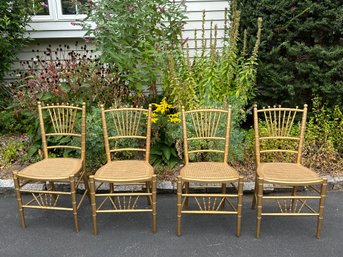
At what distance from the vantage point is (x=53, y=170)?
9.00 ft

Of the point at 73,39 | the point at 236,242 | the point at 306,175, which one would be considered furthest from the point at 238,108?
the point at 73,39

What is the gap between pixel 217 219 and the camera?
114 inches

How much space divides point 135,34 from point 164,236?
7.52 ft

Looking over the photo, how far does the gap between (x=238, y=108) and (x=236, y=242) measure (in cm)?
155

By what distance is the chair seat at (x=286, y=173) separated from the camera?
252 cm

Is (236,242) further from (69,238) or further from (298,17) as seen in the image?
(298,17)

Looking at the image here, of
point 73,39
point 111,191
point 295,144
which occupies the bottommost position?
point 111,191

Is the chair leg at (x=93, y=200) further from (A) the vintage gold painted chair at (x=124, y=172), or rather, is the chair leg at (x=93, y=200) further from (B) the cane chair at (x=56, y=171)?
Result: (B) the cane chair at (x=56, y=171)

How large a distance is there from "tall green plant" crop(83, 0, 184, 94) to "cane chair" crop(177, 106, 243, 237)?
84 centimetres

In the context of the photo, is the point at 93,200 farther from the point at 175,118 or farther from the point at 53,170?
the point at 175,118

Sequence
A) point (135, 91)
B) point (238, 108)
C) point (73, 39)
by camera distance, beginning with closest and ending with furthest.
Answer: point (238, 108) → point (135, 91) → point (73, 39)

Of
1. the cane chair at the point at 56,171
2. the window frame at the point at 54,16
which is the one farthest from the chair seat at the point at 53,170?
the window frame at the point at 54,16

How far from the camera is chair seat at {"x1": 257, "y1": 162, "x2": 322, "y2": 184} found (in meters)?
2.52

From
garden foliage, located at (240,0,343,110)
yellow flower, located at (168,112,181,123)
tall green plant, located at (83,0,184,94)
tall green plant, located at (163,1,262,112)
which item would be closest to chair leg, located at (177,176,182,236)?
yellow flower, located at (168,112,181,123)
